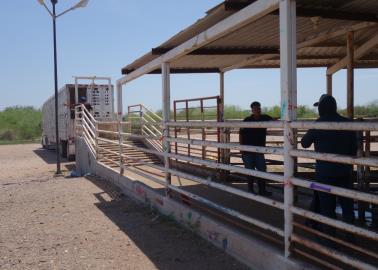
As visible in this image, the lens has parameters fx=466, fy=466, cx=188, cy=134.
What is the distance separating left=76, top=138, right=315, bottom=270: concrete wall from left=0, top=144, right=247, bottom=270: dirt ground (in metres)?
0.12

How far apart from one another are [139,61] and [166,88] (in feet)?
5.30

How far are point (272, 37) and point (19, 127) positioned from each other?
4906 cm

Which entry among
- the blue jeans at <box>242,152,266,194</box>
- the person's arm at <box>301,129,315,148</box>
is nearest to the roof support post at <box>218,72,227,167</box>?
the blue jeans at <box>242,152,266,194</box>

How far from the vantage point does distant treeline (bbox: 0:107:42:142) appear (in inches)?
1991

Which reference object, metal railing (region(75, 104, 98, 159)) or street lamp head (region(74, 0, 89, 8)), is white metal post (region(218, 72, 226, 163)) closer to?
metal railing (region(75, 104, 98, 159))

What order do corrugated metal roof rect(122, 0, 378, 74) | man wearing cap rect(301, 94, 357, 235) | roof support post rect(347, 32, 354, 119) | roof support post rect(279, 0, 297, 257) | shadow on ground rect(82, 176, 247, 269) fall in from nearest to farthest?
roof support post rect(279, 0, 297, 257) < man wearing cap rect(301, 94, 357, 235) < corrugated metal roof rect(122, 0, 378, 74) < shadow on ground rect(82, 176, 247, 269) < roof support post rect(347, 32, 354, 119)

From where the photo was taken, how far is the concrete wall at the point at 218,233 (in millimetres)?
4570

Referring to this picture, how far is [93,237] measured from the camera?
22.1ft

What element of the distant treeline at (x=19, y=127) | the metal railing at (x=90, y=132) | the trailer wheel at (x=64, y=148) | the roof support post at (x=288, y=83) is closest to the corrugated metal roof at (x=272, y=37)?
the roof support post at (x=288, y=83)

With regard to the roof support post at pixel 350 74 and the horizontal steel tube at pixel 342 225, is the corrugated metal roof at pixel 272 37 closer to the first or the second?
the roof support post at pixel 350 74

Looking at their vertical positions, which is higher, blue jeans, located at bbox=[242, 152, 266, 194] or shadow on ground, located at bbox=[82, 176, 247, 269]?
blue jeans, located at bbox=[242, 152, 266, 194]

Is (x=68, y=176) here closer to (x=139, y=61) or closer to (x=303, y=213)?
(x=139, y=61)

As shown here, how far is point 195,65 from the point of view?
9688 millimetres

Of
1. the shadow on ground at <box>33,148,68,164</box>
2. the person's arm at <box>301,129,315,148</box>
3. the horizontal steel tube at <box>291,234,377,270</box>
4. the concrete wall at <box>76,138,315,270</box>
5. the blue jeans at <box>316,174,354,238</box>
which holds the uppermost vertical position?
the person's arm at <box>301,129,315,148</box>
